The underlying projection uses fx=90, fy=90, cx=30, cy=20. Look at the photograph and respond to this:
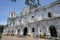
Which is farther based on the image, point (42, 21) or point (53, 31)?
point (42, 21)

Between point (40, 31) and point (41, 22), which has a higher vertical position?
point (41, 22)

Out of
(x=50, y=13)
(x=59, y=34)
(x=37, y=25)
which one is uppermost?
(x=50, y=13)

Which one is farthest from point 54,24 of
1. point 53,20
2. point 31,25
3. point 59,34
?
point 31,25

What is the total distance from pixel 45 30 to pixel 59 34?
382 cm

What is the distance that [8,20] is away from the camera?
132 ft

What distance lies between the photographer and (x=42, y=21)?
78.2 feet

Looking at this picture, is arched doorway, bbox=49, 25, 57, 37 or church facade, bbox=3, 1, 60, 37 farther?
arched doorway, bbox=49, 25, 57, 37

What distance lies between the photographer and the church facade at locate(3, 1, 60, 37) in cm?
2127


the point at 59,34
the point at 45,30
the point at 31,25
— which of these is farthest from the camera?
the point at 31,25

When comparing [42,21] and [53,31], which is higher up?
[42,21]

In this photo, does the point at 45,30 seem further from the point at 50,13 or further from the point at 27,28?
the point at 27,28

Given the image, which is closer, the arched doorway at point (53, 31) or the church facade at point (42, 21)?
the church facade at point (42, 21)

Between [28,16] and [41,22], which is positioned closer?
[41,22]

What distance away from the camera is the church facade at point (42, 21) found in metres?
21.3
